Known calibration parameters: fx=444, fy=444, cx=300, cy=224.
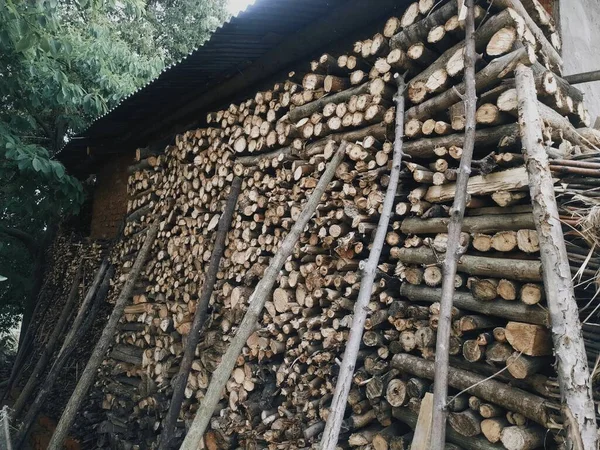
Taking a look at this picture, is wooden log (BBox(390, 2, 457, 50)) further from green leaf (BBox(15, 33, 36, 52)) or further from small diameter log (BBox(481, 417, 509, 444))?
green leaf (BBox(15, 33, 36, 52))

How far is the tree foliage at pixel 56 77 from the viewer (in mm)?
5141

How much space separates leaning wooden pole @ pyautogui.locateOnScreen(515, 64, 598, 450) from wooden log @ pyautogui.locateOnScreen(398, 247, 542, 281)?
0.32m

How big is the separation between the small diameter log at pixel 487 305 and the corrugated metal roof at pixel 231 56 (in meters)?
2.05

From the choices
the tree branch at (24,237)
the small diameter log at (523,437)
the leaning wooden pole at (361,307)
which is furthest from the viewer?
the tree branch at (24,237)

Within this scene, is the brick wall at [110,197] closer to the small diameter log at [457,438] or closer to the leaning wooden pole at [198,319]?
the leaning wooden pole at [198,319]

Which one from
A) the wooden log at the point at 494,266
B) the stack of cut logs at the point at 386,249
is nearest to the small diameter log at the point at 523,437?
the stack of cut logs at the point at 386,249

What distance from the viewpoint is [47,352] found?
6.14m

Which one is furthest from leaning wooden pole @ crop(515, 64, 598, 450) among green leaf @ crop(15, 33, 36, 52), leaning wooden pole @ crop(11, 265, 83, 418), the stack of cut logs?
leaning wooden pole @ crop(11, 265, 83, 418)

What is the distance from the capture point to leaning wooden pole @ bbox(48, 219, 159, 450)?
13.5ft

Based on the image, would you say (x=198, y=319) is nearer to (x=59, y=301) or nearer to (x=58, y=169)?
(x=58, y=169)

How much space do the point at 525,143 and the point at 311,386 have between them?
208cm

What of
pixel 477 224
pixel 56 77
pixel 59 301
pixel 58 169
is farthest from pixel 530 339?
pixel 59 301

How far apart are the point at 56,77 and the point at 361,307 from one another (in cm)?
570

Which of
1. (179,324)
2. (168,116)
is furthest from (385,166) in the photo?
(168,116)
